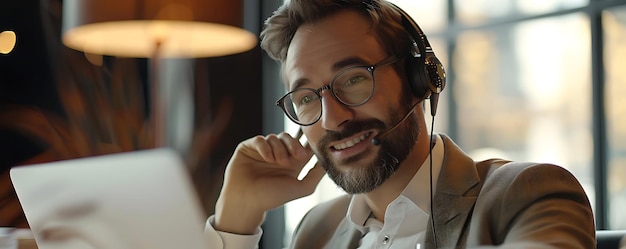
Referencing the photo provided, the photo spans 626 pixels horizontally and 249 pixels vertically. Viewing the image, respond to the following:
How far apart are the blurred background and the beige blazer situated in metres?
1.74

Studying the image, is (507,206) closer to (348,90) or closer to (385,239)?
(385,239)

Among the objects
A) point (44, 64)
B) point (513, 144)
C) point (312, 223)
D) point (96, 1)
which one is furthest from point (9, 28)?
point (513, 144)

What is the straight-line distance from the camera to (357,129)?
139cm

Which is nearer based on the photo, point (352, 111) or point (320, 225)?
point (352, 111)

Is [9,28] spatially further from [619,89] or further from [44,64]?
[619,89]

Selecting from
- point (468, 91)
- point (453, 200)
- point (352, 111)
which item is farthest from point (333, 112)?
point (468, 91)

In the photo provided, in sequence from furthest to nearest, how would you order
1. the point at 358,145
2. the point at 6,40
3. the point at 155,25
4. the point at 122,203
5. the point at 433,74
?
1. the point at 6,40
2. the point at 155,25
3. the point at 358,145
4. the point at 433,74
5. the point at 122,203

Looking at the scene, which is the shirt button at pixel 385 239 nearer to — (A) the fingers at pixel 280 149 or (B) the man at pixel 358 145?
(B) the man at pixel 358 145

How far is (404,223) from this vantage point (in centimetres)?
136

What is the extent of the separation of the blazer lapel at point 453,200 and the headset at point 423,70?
11cm

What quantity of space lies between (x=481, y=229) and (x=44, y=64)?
2134 mm

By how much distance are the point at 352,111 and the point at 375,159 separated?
0.10 m

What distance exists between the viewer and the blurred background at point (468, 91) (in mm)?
2775

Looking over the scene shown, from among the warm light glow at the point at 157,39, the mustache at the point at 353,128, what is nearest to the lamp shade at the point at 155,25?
the warm light glow at the point at 157,39
